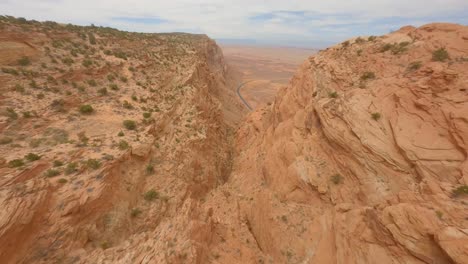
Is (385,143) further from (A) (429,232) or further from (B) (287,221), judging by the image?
(B) (287,221)

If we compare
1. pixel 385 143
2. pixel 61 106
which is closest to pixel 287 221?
pixel 385 143

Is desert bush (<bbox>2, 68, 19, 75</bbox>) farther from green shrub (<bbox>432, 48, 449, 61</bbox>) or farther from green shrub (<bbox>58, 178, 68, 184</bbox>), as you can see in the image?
green shrub (<bbox>432, 48, 449, 61</bbox>)

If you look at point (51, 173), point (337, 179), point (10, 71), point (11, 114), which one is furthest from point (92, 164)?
point (337, 179)

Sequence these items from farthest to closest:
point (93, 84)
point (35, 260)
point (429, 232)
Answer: point (93, 84) → point (35, 260) → point (429, 232)

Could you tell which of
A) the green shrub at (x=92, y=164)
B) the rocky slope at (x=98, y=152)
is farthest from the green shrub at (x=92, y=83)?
the green shrub at (x=92, y=164)

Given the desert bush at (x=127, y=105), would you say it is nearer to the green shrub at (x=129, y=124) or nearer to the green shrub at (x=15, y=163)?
the green shrub at (x=129, y=124)

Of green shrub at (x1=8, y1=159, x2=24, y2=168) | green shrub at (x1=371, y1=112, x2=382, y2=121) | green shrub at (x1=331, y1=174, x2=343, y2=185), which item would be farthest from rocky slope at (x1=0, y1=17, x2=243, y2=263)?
green shrub at (x1=371, y1=112, x2=382, y2=121)
